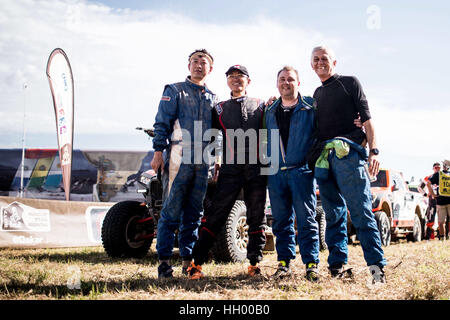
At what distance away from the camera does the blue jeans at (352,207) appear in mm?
3121

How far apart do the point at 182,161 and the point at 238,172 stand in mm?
534

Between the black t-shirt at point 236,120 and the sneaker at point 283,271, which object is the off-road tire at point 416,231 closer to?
the sneaker at point 283,271

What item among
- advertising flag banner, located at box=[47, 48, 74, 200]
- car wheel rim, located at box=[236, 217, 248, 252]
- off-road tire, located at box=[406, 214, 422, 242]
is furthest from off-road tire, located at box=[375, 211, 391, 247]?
advertising flag banner, located at box=[47, 48, 74, 200]

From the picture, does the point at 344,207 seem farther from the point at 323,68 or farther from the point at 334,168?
the point at 323,68

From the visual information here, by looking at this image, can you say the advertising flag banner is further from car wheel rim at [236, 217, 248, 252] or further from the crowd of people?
the crowd of people

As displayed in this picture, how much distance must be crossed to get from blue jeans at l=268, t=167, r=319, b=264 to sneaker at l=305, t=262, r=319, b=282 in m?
0.04

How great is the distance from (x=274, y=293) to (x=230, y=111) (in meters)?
1.74

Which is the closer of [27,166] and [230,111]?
[230,111]

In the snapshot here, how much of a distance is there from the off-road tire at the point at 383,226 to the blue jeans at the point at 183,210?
4.79 meters

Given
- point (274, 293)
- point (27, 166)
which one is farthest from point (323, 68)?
point (27, 166)

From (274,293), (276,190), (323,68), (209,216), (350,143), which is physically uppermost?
(323,68)

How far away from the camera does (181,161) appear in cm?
348

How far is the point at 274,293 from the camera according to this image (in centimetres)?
269

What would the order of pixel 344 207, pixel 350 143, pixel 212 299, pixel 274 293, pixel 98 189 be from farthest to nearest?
pixel 98 189 < pixel 344 207 < pixel 350 143 < pixel 274 293 < pixel 212 299
